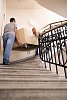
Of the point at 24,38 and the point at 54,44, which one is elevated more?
the point at 24,38

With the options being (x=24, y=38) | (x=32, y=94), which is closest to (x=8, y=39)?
(x=24, y=38)

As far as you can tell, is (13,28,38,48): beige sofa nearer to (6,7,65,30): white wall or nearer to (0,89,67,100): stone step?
(0,89,67,100): stone step

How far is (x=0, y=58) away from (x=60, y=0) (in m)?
2.46

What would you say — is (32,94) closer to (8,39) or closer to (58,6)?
(8,39)

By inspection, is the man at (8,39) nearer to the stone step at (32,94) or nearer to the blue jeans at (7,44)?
the blue jeans at (7,44)

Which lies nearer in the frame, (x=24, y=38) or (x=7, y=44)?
(x=7, y=44)

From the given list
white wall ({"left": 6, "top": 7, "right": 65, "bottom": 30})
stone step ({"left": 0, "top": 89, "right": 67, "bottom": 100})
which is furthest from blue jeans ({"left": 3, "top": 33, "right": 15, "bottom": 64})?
white wall ({"left": 6, "top": 7, "right": 65, "bottom": 30})

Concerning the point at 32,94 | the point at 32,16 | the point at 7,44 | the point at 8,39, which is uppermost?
the point at 32,16

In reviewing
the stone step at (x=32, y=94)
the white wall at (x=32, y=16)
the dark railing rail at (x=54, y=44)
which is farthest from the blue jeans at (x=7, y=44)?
the white wall at (x=32, y=16)

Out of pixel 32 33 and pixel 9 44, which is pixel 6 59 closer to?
pixel 9 44

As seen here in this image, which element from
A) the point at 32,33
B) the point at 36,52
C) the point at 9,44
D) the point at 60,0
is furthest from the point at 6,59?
the point at 60,0

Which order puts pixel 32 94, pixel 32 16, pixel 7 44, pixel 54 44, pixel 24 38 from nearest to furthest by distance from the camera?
pixel 32 94, pixel 54 44, pixel 7 44, pixel 24 38, pixel 32 16

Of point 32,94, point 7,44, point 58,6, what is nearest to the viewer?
point 32,94

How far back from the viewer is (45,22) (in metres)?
8.03
